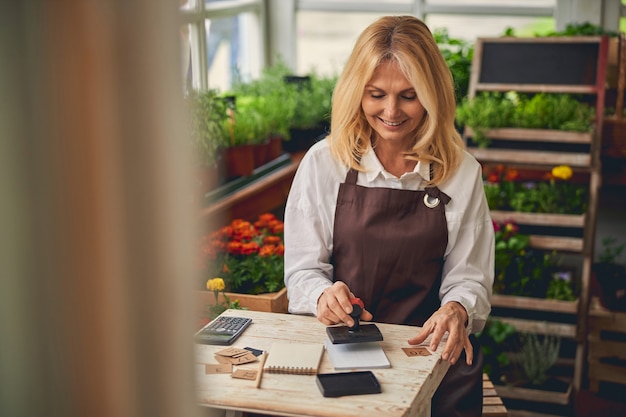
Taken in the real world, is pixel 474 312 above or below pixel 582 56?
below

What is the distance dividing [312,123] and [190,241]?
4.98 metres

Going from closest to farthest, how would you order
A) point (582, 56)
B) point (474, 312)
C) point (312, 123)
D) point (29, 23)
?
point (29, 23) < point (474, 312) < point (582, 56) < point (312, 123)

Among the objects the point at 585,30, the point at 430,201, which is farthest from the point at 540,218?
the point at 430,201

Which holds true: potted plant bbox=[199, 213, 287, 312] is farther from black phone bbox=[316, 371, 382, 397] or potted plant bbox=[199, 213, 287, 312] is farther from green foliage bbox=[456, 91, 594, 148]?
green foliage bbox=[456, 91, 594, 148]

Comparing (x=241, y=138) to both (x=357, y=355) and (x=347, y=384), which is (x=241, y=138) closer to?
(x=357, y=355)

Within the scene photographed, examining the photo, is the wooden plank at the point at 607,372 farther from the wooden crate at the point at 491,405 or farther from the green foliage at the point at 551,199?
the wooden crate at the point at 491,405

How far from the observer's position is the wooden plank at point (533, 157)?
4.20 metres

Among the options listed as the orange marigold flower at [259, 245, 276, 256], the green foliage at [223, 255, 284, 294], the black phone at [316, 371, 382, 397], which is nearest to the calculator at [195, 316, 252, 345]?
the black phone at [316, 371, 382, 397]

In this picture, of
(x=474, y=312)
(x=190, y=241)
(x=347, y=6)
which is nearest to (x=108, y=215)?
(x=190, y=241)

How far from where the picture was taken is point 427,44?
7.97ft

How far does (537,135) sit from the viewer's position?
168 inches

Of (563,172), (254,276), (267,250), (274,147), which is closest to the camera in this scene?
(254,276)

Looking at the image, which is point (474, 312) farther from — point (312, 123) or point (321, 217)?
point (312, 123)

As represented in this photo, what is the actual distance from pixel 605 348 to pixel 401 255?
2016 millimetres
